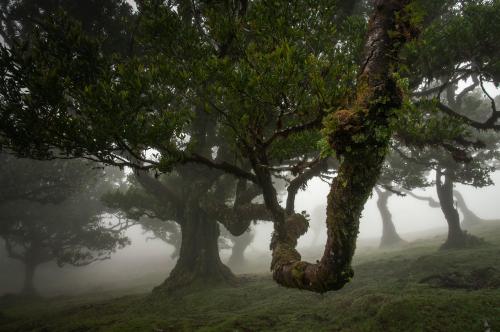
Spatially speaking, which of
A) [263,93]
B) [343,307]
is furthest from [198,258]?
[263,93]

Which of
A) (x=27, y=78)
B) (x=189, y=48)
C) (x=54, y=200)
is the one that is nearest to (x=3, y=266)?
(x=54, y=200)

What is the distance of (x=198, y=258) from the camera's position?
60.9 ft

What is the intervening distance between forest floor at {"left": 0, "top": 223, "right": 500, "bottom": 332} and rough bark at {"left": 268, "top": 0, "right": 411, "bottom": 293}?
401cm

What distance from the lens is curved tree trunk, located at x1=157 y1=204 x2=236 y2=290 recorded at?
17.7 metres

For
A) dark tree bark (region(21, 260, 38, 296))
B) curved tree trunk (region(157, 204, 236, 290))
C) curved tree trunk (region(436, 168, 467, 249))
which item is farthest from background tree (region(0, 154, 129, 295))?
curved tree trunk (region(436, 168, 467, 249))

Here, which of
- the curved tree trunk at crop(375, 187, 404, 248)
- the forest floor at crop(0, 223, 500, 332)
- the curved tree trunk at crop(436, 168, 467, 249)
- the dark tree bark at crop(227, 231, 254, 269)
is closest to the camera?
the forest floor at crop(0, 223, 500, 332)

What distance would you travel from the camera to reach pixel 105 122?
23.0ft

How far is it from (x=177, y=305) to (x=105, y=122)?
10.1 m

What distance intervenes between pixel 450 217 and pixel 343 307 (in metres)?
16.9

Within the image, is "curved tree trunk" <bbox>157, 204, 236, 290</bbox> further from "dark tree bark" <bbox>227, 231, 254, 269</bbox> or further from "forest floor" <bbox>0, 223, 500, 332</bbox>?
"dark tree bark" <bbox>227, 231, 254, 269</bbox>

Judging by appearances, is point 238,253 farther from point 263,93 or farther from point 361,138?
point 361,138

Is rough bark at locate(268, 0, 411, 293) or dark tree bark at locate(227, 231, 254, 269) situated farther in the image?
dark tree bark at locate(227, 231, 254, 269)

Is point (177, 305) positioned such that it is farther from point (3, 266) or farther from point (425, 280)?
point (3, 266)

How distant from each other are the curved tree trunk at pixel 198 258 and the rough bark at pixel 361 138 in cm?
1294
